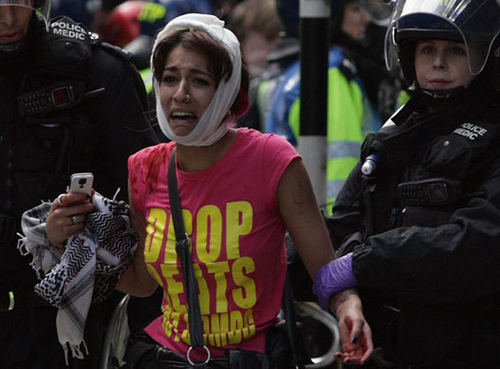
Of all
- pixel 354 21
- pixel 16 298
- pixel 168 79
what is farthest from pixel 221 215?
pixel 354 21

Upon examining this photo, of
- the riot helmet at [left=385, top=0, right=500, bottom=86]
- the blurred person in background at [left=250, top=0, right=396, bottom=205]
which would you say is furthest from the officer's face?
the blurred person in background at [left=250, top=0, right=396, bottom=205]

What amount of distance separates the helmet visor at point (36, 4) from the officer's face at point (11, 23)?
0.05 feet

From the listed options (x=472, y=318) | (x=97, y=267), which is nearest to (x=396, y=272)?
(x=472, y=318)

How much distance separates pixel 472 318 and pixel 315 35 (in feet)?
7.38

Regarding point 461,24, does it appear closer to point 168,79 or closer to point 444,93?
point 444,93

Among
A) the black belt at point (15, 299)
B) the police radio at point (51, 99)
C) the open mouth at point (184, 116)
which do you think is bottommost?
the black belt at point (15, 299)

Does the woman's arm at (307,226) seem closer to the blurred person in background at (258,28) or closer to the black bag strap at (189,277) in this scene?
the black bag strap at (189,277)

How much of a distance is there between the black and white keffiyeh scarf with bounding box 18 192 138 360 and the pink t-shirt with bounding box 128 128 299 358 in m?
0.20

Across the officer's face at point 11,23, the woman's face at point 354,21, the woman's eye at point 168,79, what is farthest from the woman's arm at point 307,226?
the woman's face at point 354,21

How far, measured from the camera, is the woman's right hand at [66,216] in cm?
413

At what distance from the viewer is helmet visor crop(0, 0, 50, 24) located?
4559mm

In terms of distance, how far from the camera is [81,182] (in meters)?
4.12

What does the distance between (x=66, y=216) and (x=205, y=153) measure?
1.67 feet

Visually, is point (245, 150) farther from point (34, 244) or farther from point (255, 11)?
point (255, 11)
